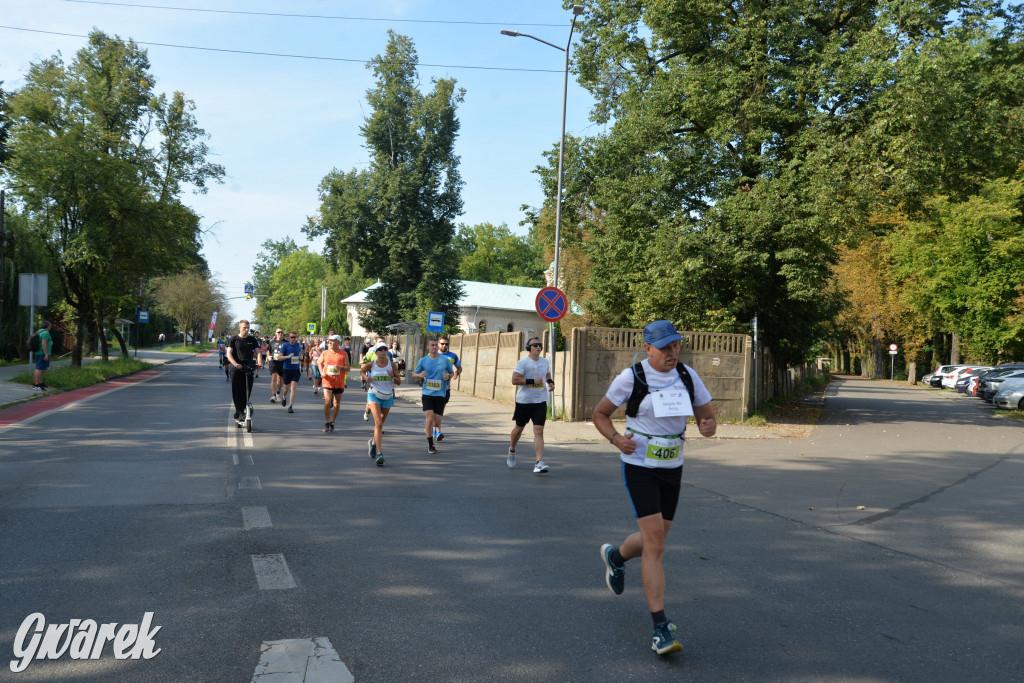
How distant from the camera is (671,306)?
2172cm

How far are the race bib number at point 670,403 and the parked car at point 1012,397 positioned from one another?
96.0 ft

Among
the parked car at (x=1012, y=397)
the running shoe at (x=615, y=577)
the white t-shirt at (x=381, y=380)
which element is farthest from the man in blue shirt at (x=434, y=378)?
the parked car at (x=1012, y=397)

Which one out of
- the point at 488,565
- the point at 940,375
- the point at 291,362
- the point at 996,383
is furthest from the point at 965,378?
the point at 488,565

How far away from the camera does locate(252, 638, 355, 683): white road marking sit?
153 inches

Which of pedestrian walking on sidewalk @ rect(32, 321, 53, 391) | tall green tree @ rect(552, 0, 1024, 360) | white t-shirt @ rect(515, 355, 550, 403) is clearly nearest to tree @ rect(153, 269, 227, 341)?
pedestrian walking on sidewalk @ rect(32, 321, 53, 391)

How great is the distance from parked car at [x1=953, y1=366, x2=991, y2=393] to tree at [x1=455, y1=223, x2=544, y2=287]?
5486 centimetres

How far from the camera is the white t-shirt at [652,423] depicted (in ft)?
15.7

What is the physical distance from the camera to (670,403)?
4.81 m

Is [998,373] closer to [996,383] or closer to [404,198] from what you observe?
[996,383]

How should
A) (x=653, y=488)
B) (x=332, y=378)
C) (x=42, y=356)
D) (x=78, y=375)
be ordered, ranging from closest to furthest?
(x=653, y=488)
(x=332, y=378)
(x=42, y=356)
(x=78, y=375)

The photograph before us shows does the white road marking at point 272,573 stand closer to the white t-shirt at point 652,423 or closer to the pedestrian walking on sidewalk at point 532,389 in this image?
the white t-shirt at point 652,423

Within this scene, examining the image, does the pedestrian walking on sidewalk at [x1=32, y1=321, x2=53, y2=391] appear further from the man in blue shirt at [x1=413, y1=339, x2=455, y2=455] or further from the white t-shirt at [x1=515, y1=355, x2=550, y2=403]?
the white t-shirt at [x1=515, y1=355, x2=550, y2=403]

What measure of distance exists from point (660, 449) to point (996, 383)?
108 ft

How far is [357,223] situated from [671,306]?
3413 centimetres
